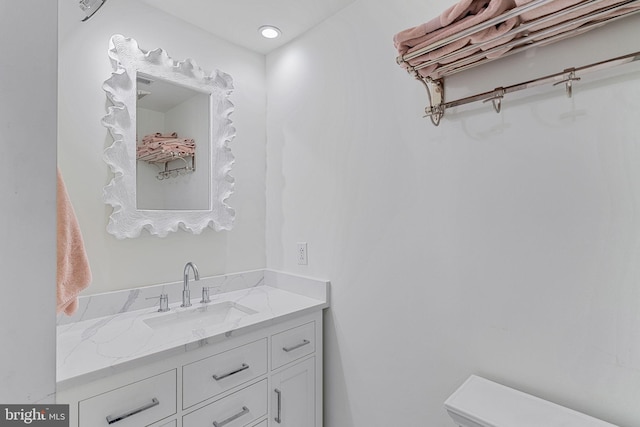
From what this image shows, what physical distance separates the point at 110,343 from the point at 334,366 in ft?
3.41

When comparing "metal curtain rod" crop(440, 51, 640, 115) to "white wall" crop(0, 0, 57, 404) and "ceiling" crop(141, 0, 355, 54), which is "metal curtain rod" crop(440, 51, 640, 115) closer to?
"ceiling" crop(141, 0, 355, 54)

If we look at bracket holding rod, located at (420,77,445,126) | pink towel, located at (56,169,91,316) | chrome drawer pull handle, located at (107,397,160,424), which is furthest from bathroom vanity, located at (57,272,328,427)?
bracket holding rod, located at (420,77,445,126)

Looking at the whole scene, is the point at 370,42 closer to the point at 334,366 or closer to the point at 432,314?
the point at 432,314

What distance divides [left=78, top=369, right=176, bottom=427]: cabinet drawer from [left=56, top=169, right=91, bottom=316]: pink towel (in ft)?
1.05

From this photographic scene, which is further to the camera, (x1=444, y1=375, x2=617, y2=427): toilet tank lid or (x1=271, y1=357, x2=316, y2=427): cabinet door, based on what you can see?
(x1=271, y1=357, x2=316, y2=427): cabinet door

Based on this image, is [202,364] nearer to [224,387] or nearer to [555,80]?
→ [224,387]

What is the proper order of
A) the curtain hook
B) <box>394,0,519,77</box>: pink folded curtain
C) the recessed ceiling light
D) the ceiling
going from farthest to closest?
the recessed ceiling light
the ceiling
the curtain hook
<box>394,0,519,77</box>: pink folded curtain

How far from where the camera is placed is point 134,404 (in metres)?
1.05

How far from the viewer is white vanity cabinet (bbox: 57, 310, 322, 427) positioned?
1009mm

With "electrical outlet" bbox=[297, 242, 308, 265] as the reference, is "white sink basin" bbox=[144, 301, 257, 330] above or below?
below


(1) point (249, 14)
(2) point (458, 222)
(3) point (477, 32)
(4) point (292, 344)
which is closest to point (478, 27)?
(3) point (477, 32)

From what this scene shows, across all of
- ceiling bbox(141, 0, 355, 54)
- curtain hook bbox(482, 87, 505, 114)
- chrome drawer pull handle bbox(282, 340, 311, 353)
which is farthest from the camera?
ceiling bbox(141, 0, 355, 54)

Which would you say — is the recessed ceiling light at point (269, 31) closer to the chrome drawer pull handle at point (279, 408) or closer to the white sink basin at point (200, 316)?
the white sink basin at point (200, 316)

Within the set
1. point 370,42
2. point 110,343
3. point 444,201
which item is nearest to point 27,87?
point 110,343
